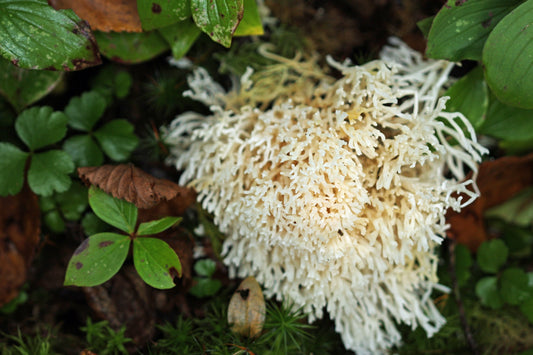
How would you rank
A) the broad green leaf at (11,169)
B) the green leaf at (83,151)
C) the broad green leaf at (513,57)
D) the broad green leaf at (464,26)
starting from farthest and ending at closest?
the green leaf at (83,151), the broad green leaf at (11,169), the broad green leaf at (464,26), the broad green leaf at (513,57)

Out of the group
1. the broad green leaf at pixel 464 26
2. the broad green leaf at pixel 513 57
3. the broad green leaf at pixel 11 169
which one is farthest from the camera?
the broad green leaf at pixel 11 169

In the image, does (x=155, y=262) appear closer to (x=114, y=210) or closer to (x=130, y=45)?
(x=114, y=210)

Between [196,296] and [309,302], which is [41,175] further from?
[309,302]

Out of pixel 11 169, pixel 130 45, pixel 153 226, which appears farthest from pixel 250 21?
pixel 11 169

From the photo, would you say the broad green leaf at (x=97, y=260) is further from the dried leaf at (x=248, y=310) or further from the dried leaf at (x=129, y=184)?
the dried leaf at (x=248, y=310)

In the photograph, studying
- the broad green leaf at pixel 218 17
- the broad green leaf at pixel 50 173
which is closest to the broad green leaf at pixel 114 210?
the broad green leaf at pixel 50 173

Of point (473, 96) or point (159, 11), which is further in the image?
point (473, 96)

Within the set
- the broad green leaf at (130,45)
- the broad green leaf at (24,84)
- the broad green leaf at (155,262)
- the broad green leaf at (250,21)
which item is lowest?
the broad green leaf at (155,262)
